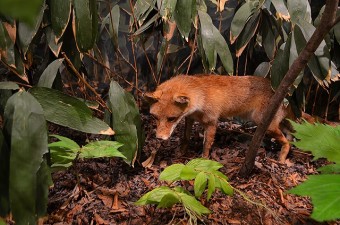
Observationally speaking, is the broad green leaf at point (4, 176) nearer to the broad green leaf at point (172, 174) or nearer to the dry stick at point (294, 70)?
the broad green leaf at point (172, 174)

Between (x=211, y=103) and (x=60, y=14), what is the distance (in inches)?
48.0

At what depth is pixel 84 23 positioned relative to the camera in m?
1.89

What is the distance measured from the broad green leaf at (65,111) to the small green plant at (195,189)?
0.40 metres

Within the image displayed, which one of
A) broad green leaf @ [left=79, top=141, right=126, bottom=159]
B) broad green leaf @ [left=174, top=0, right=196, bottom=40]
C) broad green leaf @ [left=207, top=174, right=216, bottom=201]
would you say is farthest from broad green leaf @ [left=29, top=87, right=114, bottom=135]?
broad green leaf @ [left=174, top=0, right=196, bottom=40]

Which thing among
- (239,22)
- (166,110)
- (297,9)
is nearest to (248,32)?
(239,22)

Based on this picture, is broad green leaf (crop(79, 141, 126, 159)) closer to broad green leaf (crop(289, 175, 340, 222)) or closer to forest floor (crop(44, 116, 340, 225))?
forest floor (crop(44, 116, 340, 225))

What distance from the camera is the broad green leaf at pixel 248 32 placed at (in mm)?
2609

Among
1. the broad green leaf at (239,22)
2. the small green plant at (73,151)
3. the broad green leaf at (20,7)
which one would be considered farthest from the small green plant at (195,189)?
the broad green leaf at (20,7)

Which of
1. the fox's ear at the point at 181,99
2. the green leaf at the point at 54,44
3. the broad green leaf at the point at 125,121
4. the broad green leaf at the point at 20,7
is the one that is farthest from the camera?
the fox's ear at the point at 181,99

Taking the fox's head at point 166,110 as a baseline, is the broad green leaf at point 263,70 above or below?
above

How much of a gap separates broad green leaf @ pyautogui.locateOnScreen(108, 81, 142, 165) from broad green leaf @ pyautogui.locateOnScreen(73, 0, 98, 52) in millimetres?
433

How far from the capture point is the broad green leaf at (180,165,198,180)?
5.65 ft

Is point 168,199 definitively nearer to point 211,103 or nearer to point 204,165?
point 204,165

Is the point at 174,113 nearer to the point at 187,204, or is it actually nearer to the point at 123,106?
the point at 123,106
